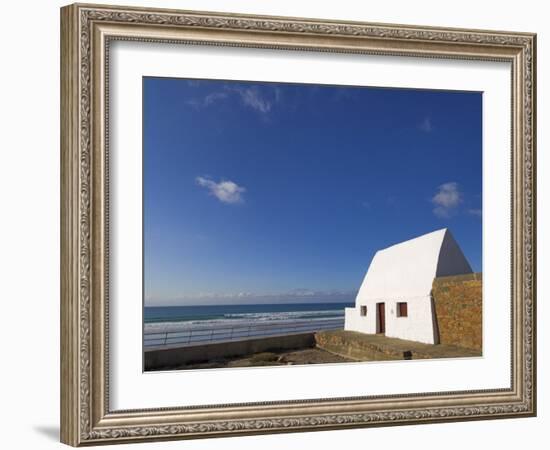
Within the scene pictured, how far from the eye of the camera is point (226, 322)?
5879 millimetres

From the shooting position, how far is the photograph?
Result: 5.79m

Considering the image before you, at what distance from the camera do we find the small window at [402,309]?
639cm

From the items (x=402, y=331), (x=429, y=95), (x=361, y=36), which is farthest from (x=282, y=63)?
(x=402, y=331)

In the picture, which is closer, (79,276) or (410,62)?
(79,276)

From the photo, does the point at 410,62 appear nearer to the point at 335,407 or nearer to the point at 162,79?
the point at 162,79

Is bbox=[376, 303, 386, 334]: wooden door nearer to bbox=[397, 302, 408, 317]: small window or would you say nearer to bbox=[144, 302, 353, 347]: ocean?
bbox=[397, 302, 408, 317]: small window

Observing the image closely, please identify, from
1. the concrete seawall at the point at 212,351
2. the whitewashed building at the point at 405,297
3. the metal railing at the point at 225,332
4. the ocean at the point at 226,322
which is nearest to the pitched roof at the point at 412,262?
the whitewashed building at the point at 405,297

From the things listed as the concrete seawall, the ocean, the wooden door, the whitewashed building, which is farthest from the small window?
the concrete seawall

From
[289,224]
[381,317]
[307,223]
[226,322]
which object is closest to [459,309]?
[381,317]

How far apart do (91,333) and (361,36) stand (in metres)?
2.47

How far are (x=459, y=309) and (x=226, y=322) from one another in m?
1.62

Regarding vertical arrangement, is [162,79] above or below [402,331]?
above

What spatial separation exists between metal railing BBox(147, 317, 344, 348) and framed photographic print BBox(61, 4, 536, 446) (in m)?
0.01

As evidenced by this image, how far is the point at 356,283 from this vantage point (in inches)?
243
